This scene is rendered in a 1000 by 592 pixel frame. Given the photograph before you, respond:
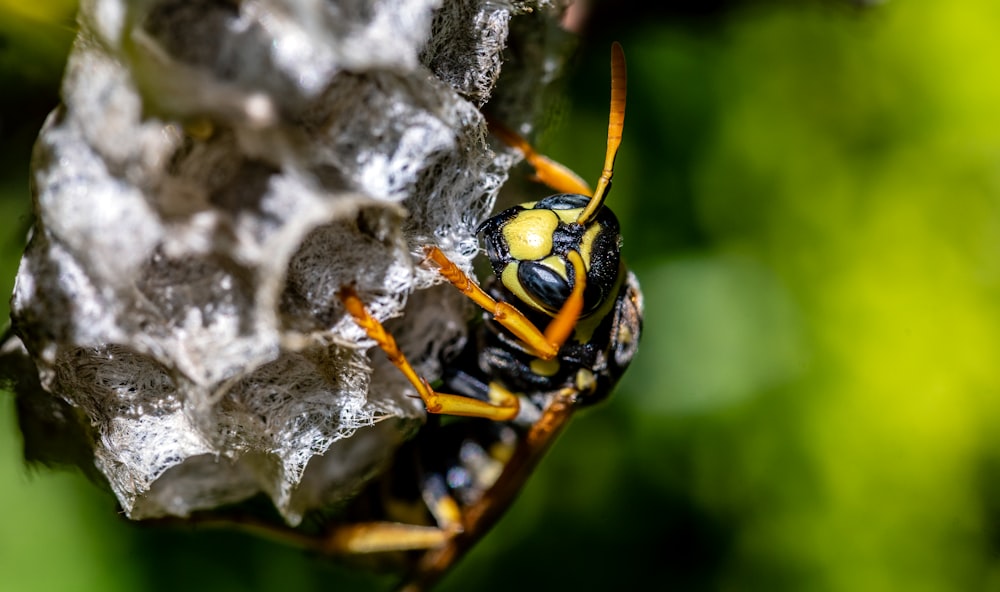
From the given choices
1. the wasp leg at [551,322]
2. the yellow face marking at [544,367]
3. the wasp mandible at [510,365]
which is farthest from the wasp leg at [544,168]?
the yellow face marking at [544,367]

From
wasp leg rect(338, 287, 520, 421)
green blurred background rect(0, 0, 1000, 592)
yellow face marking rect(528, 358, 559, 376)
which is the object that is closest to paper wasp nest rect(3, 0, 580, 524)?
wasp leg rect(338, 287, 520, 421)

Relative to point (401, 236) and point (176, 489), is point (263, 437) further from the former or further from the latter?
point (401, 236)

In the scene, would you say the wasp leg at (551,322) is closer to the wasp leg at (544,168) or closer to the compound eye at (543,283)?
the compound eye at (543,283)

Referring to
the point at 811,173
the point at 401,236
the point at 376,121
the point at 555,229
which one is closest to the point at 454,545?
the point at 555,229

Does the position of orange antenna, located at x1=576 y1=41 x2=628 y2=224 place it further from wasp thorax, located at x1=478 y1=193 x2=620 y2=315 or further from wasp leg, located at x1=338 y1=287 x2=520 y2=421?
wasp leg, located at x1=338 y1=287 x2=520 y2=421

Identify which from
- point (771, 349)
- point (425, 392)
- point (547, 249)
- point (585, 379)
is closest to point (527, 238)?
point (547, 249)
